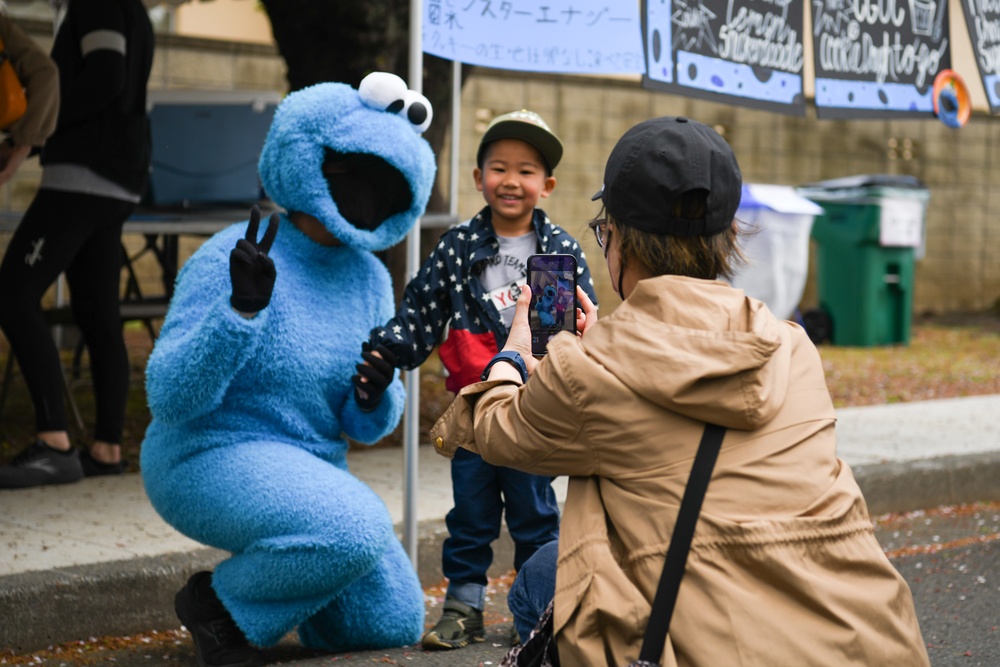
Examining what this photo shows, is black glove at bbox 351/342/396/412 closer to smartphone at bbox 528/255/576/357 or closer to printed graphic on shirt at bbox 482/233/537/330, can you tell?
printed graphic on shirt at bbox 482/233/537/330

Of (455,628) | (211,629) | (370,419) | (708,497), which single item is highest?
(708,497)

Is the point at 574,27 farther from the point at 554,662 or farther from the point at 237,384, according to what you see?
the point at 554,662

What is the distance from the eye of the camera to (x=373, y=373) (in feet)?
11.1

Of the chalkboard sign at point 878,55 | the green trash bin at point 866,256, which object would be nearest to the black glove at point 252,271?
the chalkboard sign at point 878,55

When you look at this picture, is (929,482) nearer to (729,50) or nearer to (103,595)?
(729,50)

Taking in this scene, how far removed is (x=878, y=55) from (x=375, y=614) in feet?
13.1

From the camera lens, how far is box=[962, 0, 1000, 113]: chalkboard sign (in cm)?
643

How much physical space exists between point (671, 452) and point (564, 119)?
410 inches

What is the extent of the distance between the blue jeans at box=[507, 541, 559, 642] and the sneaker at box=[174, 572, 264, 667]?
1.11 metres

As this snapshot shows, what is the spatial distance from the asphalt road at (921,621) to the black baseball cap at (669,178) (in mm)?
1872

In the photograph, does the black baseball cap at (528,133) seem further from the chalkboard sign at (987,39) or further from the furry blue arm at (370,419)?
the chalkboard sign at (987,39)

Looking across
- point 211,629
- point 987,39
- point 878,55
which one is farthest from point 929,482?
point 211,629

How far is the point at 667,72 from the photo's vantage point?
5.28m

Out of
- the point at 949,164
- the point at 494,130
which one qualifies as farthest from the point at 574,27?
the point at 949,164
